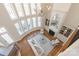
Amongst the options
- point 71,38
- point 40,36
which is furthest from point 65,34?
point 40,36

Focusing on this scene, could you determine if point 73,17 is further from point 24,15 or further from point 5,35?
point 5,35

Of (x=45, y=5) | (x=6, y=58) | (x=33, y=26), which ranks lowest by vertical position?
(x=6, y=58)

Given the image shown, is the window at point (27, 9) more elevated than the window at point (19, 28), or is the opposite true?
the window at point (27, 9)

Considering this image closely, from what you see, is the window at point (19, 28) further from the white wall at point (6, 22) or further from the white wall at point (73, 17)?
the white wall at point (73, 17)

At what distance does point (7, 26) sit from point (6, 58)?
0.70ft

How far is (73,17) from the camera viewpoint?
0.78 m

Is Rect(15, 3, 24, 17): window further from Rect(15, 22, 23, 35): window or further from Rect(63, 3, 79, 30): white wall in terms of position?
Rect(63, 3, 79, 30): white wall

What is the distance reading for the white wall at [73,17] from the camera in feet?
2.56

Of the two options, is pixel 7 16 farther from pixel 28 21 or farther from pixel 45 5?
pixel 45 5

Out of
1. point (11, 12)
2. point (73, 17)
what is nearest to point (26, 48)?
point (11, 12)

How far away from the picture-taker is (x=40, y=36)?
838 millimetres

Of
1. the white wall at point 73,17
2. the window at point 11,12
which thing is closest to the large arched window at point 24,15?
the window at point 11,12

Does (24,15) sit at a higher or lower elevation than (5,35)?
higher

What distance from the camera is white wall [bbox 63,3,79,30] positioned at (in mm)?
782
